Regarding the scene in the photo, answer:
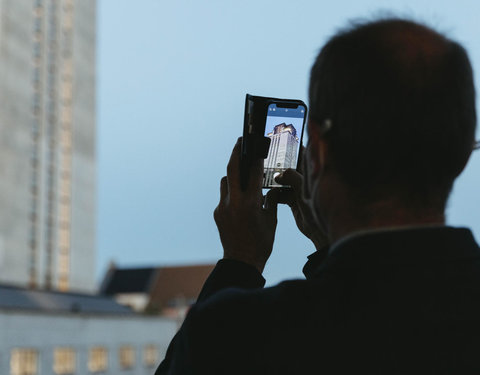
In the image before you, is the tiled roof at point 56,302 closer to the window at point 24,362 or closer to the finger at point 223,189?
the window at point 24,362

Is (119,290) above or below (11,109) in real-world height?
below

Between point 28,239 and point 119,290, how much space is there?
39116mm

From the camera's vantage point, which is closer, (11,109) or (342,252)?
(342,252)

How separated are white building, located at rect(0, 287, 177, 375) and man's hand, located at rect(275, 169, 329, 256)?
25470 mm

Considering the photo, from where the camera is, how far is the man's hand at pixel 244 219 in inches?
49.3

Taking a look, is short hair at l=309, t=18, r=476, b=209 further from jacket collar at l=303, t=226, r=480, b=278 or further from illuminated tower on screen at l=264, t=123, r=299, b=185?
illuminated tower on screen at l=264, t=123, r=299, b=185

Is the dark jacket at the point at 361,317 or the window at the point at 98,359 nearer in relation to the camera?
the dark jacket at the point at 361,317

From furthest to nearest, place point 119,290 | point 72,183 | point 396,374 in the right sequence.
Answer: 1. point 119,290
2. point 72,183
3. point 396,374

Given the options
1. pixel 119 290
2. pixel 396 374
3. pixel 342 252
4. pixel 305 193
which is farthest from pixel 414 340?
pixel 119 290

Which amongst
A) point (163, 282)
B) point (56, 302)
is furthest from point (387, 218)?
point (163, 282)

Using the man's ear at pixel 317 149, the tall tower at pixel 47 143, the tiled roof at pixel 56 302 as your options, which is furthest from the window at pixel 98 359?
the man's ear at pixel 317 149

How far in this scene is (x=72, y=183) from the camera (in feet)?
174

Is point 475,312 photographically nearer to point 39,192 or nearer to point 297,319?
point 297,319

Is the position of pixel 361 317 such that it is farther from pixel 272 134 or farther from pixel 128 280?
pixel 128 280
